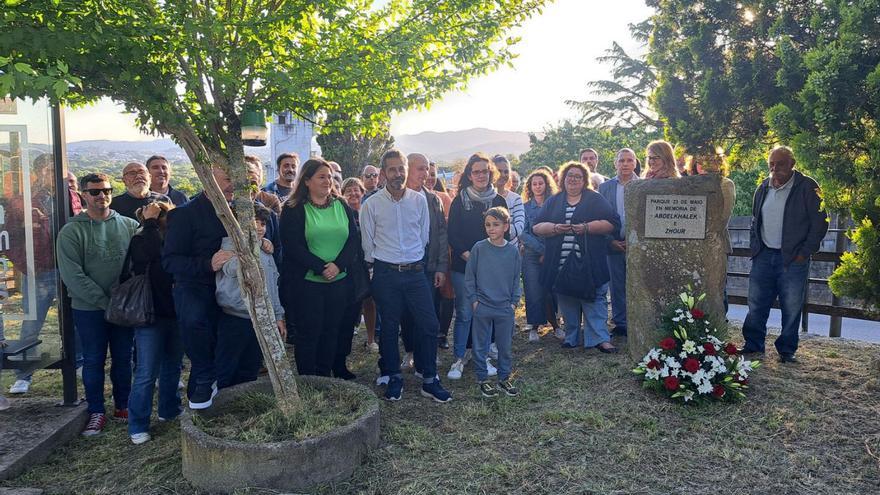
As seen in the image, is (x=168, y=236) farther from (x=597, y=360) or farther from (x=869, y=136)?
(x=869, y=136)

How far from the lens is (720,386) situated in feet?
15.3

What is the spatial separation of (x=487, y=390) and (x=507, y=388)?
0.18m

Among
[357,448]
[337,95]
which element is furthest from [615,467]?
[337,95]

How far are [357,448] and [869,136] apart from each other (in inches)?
188

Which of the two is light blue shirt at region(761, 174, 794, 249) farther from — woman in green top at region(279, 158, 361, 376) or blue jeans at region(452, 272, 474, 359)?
woman in green top at region(279, 158, 361, 376)

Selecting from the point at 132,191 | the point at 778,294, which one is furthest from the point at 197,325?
the point at 778,294

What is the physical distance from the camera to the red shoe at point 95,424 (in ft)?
14.5

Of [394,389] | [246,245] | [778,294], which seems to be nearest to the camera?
[246,245]

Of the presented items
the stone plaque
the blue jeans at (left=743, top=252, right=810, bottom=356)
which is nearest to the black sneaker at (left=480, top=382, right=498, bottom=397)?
the stone plaque

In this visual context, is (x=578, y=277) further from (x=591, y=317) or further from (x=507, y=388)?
(x=507, y=388)

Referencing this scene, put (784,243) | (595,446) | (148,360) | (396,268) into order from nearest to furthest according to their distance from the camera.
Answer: (595,446) < (148,360) < (396,268) < (784,243)

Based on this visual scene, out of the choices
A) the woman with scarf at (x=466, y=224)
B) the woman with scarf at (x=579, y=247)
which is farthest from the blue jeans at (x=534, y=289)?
the woman with scarf at (x=466, y=224)

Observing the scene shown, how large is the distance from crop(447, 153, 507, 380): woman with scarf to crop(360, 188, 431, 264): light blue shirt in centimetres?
81

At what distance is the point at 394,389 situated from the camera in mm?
4961
